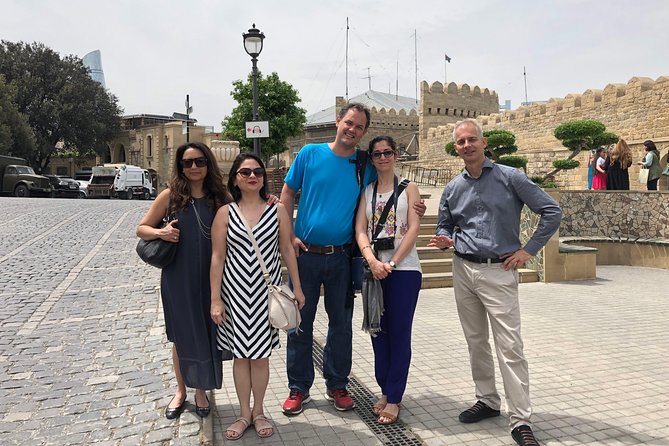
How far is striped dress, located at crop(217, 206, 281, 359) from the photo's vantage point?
121 inches

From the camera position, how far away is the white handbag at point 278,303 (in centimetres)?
308

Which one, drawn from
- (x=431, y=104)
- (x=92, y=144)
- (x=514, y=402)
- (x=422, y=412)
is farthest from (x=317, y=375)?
(x=92, y=144)

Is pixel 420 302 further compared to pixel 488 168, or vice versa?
pixel 420 302

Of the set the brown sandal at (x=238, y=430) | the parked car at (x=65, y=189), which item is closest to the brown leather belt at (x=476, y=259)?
the brown sandal at (x=238, y=430)

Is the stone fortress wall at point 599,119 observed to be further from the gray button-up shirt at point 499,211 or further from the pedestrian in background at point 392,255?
the pedestrian in background at point 392,255

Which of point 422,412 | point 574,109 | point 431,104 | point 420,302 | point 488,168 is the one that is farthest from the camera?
point 431,104

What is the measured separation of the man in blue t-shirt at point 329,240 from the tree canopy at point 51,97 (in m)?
45.5

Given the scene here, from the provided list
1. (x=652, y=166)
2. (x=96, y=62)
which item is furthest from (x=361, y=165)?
(x=96, y=62)

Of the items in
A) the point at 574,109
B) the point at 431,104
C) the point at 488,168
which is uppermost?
the point at 431,104

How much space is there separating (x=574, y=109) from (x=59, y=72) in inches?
1605

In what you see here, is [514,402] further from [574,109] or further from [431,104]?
[431,104]

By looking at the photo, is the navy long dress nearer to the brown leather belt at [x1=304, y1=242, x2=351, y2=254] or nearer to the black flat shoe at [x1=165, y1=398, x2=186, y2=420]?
the black flat shoe at [x1=165, y1=398, x2=186, y2=420]

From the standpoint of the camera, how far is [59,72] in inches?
1757

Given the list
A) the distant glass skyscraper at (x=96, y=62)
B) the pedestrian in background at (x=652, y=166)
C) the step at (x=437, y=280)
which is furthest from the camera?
the distant glass skyscraper at (x=96, y=62)
